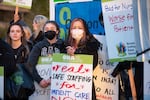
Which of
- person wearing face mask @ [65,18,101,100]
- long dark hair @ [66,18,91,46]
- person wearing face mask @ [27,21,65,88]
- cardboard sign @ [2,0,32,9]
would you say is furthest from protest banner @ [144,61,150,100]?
cardboard sign @ [2,0,32,9]

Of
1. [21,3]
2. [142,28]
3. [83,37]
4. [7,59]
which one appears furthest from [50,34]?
[142,28]

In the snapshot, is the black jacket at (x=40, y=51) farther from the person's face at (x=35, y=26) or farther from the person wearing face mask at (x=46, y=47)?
the person's face at (x=35, y=26)

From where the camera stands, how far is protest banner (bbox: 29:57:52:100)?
16.9 feet

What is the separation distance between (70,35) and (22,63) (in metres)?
0.79

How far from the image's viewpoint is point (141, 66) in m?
4.68

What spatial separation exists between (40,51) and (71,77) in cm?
56

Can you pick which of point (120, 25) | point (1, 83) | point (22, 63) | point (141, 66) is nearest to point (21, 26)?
point (22, 63)

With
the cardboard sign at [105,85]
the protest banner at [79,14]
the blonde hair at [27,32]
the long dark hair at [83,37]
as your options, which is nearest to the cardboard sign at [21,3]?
the blonde hair at [27,32]

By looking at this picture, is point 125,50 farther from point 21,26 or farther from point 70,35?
point 21,26

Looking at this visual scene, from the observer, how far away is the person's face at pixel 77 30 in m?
4.97

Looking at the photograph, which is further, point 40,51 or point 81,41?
point 40,51

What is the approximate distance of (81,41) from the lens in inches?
197

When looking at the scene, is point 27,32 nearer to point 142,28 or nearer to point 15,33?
point 15,33

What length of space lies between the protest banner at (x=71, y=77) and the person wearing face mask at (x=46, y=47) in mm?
106
